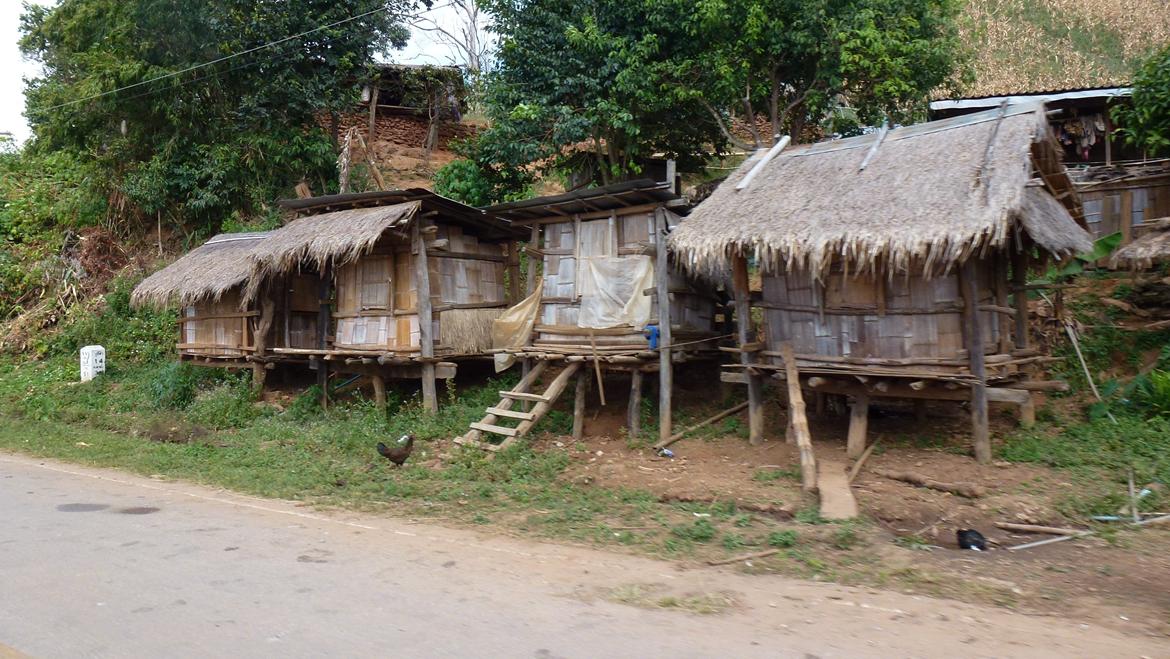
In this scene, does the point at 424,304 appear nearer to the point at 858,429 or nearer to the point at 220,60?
the point at 858,429

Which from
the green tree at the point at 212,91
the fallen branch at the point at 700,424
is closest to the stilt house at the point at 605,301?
the fallen branch at the point at 700,424

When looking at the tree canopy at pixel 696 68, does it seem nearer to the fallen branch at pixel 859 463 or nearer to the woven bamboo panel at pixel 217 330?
the fallen branch at pixel 859 463

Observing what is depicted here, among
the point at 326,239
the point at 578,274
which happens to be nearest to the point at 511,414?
the point at 578,274

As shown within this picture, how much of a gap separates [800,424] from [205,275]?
11795mm

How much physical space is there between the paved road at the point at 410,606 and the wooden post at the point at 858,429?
3784 mm

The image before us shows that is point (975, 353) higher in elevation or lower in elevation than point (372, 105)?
lower

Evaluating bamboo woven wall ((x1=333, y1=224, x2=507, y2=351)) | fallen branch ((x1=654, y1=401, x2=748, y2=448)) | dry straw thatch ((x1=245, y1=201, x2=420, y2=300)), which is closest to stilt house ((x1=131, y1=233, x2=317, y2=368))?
dry straw thatch ((x1=245, y1=201, x2=420, y2=300))

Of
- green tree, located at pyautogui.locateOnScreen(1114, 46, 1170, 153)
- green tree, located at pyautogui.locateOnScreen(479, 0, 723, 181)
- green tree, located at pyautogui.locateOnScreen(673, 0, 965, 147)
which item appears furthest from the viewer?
green tree, located at pyautogui.locateOnScreen(479, 0, 723, 181)

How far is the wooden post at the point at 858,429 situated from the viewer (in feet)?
32.0

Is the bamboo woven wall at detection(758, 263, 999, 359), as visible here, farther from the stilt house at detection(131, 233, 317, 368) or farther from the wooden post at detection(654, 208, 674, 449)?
the stilt house at detection(131, 233, 317, 368)

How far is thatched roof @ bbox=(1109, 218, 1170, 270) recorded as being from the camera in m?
10.7

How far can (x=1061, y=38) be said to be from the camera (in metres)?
30.4

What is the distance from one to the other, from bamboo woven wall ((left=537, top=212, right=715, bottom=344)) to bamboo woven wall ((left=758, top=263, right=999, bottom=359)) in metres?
1.89

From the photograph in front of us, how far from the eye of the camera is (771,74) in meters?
13.5
